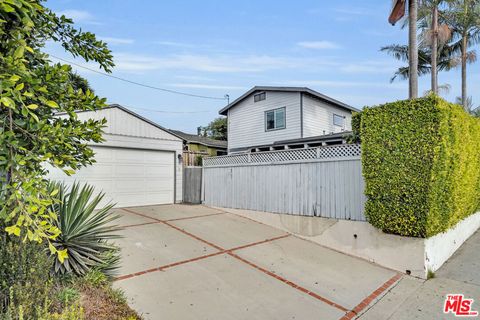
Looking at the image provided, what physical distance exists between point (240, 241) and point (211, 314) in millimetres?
3074

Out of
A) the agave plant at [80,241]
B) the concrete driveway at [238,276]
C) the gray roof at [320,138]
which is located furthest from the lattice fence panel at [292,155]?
the agave plant at [80,241]

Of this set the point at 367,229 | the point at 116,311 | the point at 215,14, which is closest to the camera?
the point at 116,311

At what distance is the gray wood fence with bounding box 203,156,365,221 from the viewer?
6.50 metres

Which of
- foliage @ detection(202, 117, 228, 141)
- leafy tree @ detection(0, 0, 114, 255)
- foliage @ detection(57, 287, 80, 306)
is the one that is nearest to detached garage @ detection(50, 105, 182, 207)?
foliage @ detection(57, 287, 80, 306)

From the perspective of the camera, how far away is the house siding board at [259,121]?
46.5 ft

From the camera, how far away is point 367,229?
6.01 metres

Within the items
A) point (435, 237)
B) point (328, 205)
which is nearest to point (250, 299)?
point (328, 205)

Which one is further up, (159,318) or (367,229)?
(367,229)

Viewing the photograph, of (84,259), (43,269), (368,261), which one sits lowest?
(368,261)

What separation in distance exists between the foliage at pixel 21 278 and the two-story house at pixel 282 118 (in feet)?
36.0

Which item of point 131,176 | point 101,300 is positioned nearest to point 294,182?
point 101,300

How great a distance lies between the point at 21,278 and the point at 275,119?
1359cm

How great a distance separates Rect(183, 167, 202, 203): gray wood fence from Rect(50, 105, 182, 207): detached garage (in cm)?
25

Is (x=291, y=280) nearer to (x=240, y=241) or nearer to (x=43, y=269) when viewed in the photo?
(x=240, y=241)
